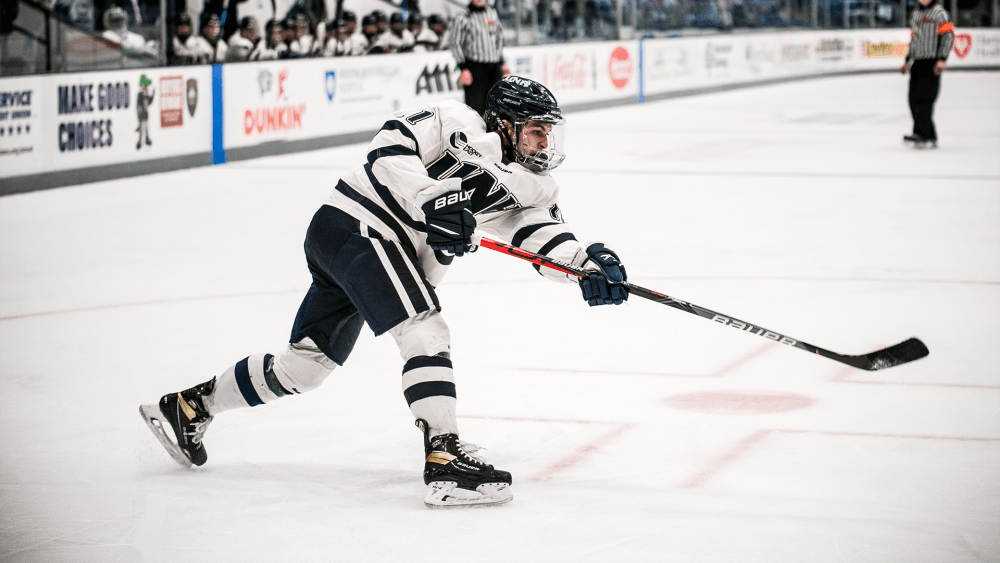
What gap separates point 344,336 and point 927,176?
22.6ft

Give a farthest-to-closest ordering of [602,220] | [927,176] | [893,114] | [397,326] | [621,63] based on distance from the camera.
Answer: [621,63], [893,114], [927,176], [602,220], [397,326]

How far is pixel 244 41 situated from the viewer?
10141mm

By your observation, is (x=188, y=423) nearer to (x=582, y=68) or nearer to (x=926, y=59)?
(x=926, y=59)

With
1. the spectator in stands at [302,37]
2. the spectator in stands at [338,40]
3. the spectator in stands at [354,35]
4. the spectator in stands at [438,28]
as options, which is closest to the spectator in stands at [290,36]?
the spectator in stands at [302,37]

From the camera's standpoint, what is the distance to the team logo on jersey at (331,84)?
1066 cm

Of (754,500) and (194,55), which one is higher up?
(194,55)

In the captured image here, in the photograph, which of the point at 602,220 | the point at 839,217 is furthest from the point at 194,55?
the point at 839,217

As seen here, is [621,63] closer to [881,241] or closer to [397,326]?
[881,241]

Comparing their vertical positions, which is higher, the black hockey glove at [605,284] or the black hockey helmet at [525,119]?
the black hockey helmet at [525,119]

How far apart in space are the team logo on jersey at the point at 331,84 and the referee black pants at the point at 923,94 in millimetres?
4957

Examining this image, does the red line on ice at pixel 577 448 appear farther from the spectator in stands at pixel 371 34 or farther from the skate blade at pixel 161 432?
the spectator in stands at pixel 371 34

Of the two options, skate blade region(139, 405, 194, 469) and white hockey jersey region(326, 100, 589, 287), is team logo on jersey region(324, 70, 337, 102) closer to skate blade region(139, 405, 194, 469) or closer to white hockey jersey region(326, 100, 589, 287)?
skate blade region(139, 405, 194, 469)

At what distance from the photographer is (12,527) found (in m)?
2.51

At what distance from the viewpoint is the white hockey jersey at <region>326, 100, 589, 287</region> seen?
2629mm
